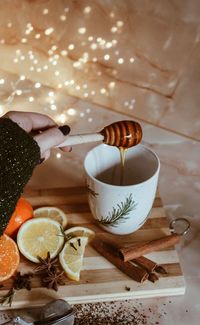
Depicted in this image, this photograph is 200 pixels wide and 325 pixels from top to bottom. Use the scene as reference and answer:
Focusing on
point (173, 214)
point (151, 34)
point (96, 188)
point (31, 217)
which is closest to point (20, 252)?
point (31, 217)

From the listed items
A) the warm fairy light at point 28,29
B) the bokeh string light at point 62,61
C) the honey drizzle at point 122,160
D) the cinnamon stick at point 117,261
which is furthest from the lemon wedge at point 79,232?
the warm fairy light at point 28,29

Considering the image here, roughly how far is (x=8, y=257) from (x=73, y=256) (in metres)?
0.12

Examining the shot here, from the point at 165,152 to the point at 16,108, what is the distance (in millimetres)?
375

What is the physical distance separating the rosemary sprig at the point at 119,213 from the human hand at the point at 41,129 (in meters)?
0.15

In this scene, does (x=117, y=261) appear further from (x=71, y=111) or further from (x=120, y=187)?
(x=71, y=111)

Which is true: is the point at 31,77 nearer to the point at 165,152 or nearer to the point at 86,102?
the point at 86,102

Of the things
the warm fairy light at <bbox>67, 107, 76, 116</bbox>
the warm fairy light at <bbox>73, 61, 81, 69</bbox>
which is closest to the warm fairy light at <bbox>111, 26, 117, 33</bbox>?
the warm fairy light at <bbox>73, 61, 81, 69</bbox>

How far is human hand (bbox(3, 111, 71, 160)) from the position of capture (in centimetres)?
93

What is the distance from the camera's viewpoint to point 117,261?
3.26ft

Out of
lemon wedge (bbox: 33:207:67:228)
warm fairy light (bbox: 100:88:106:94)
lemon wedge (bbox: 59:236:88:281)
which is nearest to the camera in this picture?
lemon wedge (bbox: 59:236:88:281)

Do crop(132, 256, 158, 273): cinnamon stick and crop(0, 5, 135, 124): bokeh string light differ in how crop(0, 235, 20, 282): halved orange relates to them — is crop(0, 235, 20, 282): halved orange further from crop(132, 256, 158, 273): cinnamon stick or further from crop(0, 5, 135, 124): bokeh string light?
crop(0, 5, 135, 124): bokeh string light

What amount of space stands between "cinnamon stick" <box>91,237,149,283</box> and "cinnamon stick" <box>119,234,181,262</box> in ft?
0.04

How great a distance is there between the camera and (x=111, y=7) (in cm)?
121

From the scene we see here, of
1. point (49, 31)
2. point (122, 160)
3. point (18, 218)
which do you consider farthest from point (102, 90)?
point (18, 218)
